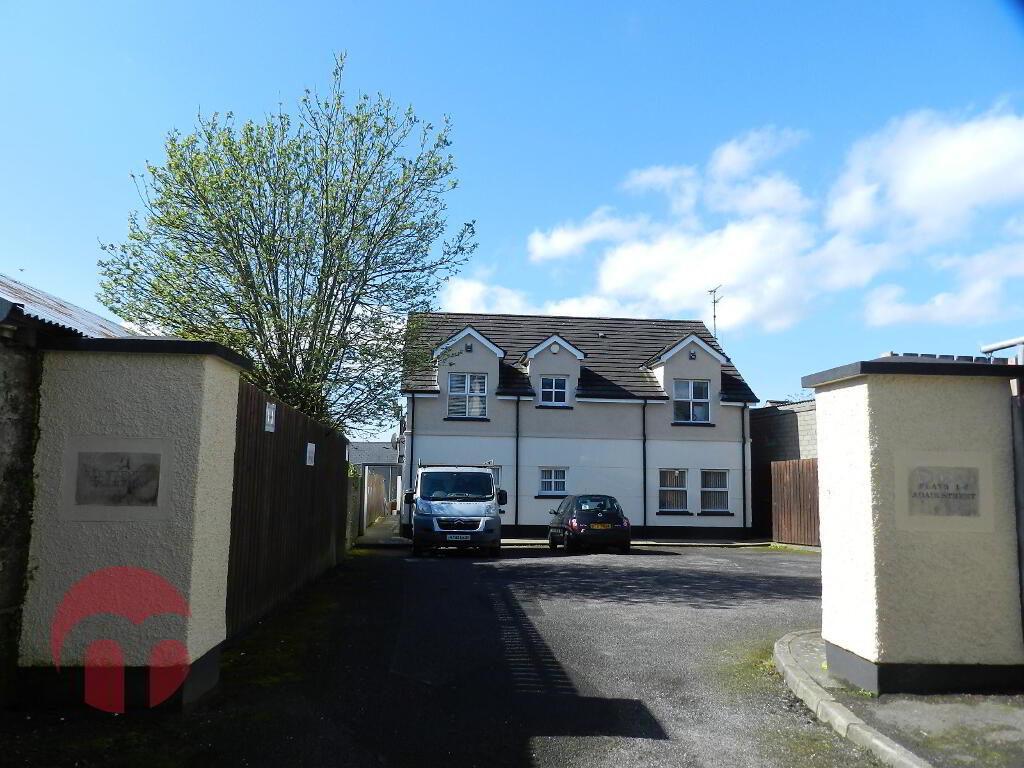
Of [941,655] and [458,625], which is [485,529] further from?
[941,655]

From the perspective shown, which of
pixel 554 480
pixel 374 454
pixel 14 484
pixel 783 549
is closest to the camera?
pixel 14 484

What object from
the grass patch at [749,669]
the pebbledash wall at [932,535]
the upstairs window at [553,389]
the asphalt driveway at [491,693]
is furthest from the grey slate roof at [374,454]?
the pebbledash wall at [932,535]

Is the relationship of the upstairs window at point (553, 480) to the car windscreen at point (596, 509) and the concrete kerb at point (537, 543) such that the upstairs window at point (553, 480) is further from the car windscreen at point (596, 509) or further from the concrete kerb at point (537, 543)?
the car windscreen at point (596, 509)

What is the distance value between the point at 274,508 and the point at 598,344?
903 inches

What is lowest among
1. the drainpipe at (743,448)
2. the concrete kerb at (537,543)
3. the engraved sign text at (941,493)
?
the concrete kerb at (537,543)

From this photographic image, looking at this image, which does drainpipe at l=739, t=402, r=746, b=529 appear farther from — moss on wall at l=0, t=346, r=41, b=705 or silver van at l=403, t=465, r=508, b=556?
moss on wall at l=0, t=346, r=41, b=705

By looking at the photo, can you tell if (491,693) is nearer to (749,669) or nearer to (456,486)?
(749,669)

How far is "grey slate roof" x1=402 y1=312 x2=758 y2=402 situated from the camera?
94.3ft

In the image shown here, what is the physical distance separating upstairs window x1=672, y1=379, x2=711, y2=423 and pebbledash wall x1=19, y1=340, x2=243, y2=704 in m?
24.7

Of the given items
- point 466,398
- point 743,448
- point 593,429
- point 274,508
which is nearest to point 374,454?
point 466,398

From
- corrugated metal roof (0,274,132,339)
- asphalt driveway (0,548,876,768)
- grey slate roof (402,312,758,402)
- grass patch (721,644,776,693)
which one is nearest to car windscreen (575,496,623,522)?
grey slate roof (402,312,758,402)

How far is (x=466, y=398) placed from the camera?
28.0 m

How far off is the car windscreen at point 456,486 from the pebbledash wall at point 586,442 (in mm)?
7315

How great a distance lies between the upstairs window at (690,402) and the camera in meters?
29.1
